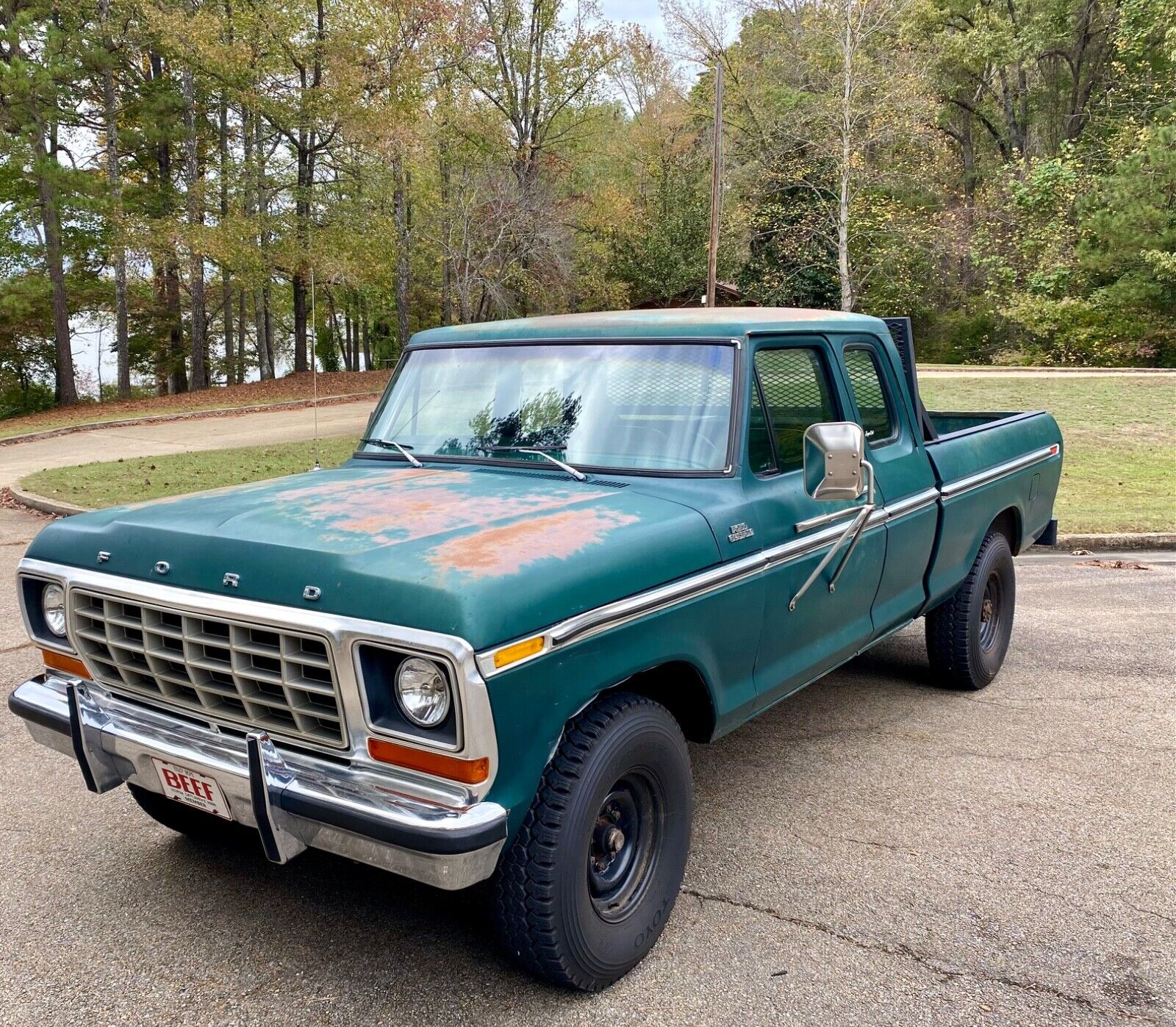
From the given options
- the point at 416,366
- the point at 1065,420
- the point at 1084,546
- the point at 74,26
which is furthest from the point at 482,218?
the point at 416,366

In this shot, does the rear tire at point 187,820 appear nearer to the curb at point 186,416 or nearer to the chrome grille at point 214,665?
the chrome grille at point 214,665

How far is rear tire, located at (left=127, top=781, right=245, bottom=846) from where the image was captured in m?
3.60

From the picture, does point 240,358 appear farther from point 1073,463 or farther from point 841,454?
point 841,454

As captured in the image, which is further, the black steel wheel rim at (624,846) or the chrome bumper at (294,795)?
the black steel wheel rim at (624,846)

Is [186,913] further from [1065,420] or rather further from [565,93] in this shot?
[565,93]

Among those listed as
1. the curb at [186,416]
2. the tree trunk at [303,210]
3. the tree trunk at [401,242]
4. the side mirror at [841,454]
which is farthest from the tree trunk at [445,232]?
the side mirror at [841,454]

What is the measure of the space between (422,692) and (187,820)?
1825 millimetres

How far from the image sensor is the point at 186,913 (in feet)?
10.4

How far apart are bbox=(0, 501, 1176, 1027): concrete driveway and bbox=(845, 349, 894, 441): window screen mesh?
1506mm

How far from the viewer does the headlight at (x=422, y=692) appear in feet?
7.67

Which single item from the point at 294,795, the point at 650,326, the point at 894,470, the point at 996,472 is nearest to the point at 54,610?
the point at 294,795

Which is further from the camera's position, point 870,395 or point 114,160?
point 114,160

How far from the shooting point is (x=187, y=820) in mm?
3627

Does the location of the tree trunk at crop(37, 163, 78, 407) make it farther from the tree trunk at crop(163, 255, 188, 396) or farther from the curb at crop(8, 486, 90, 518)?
the curb at crop(8, 486, 90, 518)
